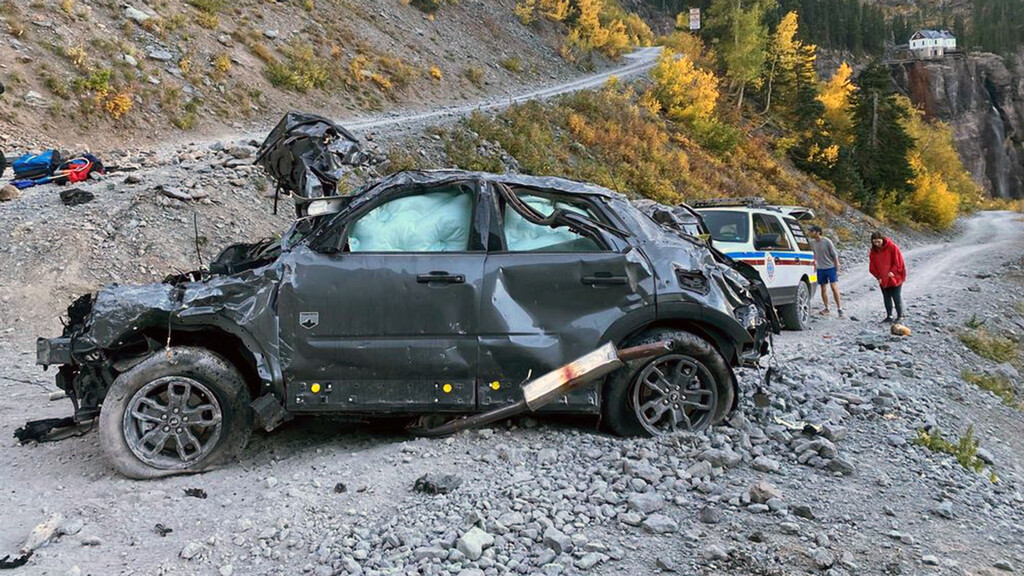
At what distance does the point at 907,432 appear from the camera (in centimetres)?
560

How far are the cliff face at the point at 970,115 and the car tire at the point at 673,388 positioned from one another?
10579cm

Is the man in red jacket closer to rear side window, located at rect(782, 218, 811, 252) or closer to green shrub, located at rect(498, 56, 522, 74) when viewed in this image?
rear side window, located at rect(782, 218, 811, 252)

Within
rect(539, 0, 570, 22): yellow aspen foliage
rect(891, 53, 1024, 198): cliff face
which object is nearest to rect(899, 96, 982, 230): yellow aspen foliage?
rect(891, 53, 1024, 198): cliff face

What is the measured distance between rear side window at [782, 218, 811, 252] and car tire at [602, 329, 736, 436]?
7712 mm

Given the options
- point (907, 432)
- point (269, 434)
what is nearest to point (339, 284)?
point (269, 434)

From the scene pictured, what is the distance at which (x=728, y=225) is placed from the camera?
1134cm

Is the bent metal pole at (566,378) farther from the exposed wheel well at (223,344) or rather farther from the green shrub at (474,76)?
the green shrub at (474,76)

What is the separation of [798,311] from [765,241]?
5.54 ft

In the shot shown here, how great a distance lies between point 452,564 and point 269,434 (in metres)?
2.42

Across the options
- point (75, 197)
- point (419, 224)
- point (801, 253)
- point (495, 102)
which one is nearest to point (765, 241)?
point (801, 253)

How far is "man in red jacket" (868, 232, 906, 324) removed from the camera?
11.7 m

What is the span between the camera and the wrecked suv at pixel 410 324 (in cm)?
464

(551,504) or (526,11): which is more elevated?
(526,11)

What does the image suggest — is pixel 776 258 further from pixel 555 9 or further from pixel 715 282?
pixel 555 9
